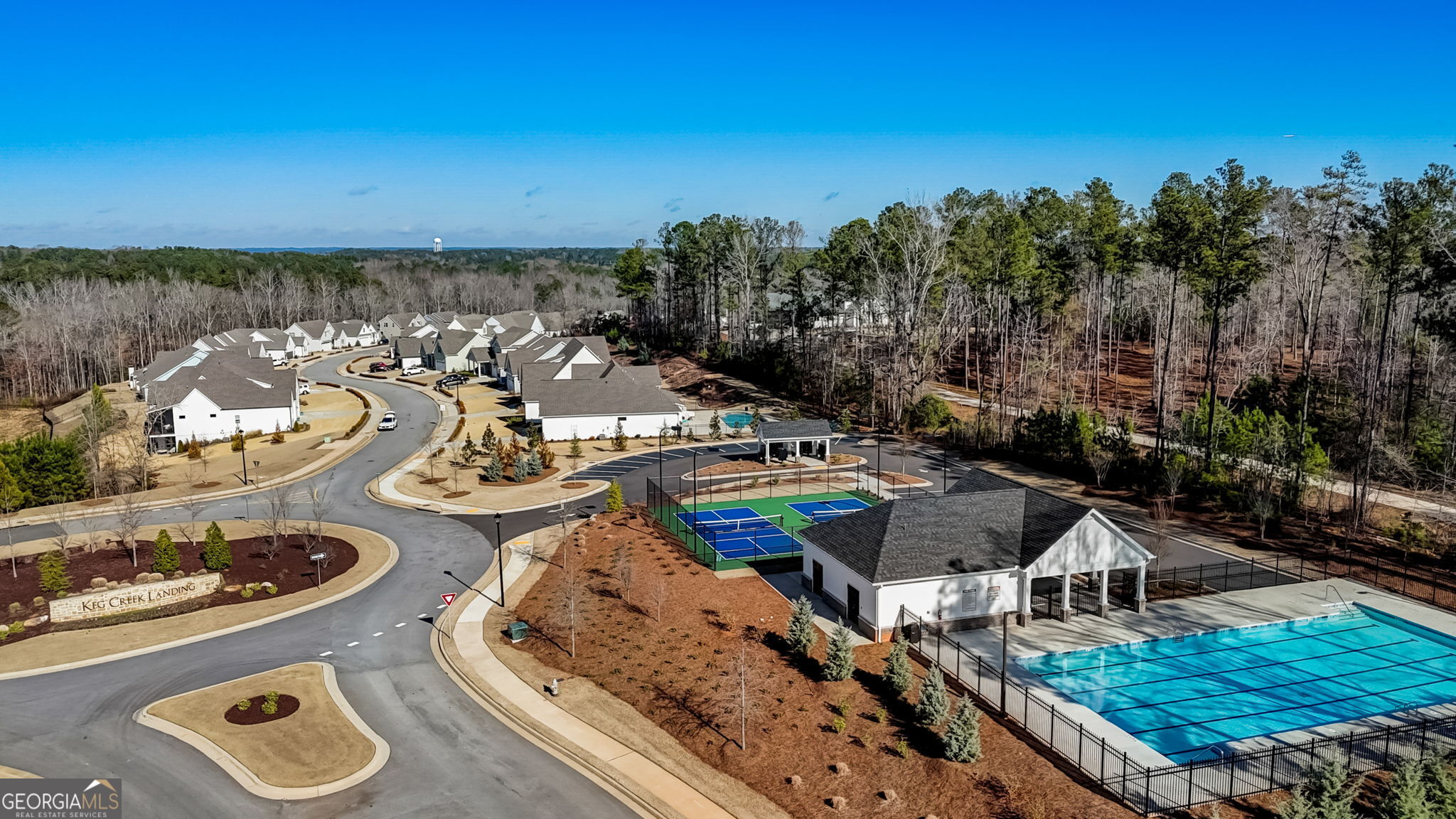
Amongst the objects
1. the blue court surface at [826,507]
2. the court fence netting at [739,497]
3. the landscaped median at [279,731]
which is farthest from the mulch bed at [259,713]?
the blue court surface at [826,507]

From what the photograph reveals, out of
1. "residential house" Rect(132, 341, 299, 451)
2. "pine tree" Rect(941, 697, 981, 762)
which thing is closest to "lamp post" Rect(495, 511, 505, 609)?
"pine tree" Rect(941, 697, 981, 762)

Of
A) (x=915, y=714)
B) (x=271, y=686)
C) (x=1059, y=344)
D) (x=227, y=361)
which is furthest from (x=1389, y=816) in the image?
(x=227, y=361)

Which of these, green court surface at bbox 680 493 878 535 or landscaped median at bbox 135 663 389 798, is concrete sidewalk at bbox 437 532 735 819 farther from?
green court surface at bbox 680 493 878 535

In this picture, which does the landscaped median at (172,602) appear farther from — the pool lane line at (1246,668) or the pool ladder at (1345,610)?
the pool ladder at (1345,610)

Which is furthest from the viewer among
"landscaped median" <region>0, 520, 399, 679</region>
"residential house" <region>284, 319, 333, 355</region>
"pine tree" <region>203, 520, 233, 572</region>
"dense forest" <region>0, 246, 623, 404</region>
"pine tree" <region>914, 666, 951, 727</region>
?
"residential house" <region>284, 319, 333, 355</region>

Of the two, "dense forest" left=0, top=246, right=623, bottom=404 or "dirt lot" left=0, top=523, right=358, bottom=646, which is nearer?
"dirt lot" left=0, top=523, right=358, bottom=646

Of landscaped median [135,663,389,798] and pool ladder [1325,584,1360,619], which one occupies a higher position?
pool ladder [1325,584,1360,619]
